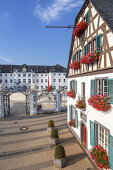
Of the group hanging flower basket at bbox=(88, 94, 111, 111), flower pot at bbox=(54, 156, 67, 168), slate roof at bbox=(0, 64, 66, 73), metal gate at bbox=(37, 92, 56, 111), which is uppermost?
slate roof at bbox=(0, 64, 66, 73)

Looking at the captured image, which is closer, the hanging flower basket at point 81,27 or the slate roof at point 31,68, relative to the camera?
the hanging flower basket at point 81,27

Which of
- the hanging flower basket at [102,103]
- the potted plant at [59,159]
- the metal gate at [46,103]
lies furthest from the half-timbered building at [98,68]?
the metal gate at [46,103]

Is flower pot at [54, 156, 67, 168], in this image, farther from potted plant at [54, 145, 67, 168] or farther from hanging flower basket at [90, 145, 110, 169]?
hanging flower basket at [90, 145, 110, 169]

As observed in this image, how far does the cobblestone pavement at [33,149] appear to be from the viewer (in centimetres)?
773

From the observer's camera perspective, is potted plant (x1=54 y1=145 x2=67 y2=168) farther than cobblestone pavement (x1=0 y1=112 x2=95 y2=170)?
No

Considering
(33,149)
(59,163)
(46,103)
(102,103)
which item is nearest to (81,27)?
(102,103)

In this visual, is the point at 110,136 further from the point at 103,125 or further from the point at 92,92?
the point at 92,92

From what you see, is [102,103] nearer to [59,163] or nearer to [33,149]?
[59,163]

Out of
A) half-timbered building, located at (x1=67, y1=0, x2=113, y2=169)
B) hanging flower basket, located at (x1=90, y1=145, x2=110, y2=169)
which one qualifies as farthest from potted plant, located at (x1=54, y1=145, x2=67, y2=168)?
hanging flower basket, located at (x1=90, y1=145, x2=110, y2=169)

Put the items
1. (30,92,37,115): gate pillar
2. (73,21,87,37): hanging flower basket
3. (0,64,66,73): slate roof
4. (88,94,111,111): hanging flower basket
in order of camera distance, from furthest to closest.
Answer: (0,64,66,73): slate roof, (30,92,37,115): gate pillar, (73,21,87,37): hanging flower basket, (88,94,111,111): hanging flower basket

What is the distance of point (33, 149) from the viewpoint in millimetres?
9531

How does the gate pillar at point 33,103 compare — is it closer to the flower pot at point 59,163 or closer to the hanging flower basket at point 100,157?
the flower pot at point 59,163

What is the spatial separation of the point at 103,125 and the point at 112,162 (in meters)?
1.60

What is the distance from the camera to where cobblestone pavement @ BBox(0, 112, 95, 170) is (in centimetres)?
773
